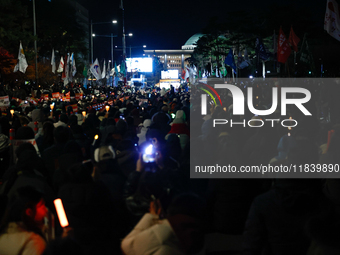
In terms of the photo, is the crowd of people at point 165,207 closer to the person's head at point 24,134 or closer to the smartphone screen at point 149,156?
the smartphone screen at point 149,156

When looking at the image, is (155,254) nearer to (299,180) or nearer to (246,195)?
(299,180)

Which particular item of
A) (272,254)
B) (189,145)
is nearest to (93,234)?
(272,254)

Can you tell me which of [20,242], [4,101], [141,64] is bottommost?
[20,242]

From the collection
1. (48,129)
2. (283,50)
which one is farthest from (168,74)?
(48,129)

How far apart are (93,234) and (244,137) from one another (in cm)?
517

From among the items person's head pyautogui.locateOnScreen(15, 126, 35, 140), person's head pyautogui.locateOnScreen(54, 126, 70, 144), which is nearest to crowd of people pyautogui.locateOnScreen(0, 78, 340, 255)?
person's head pyautogui.locateOnScreen(54, 126, 70, 144)

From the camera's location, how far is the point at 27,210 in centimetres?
371

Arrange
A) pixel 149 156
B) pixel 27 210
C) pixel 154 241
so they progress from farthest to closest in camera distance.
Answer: pixel 149 156 → pixel 27 210 → pixel 154 241

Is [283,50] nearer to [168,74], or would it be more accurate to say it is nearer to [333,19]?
[333,19]

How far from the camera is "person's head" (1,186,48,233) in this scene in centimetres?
362

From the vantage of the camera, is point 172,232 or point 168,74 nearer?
point 172,232

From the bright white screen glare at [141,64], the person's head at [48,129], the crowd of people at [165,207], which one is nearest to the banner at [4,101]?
the person's head at [48,129]

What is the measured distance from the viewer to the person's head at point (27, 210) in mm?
3623

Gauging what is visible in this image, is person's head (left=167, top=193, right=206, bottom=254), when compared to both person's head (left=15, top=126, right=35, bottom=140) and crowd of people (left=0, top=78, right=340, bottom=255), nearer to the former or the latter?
crowd of people (left=0, top=78, right=340, bottom=255)
